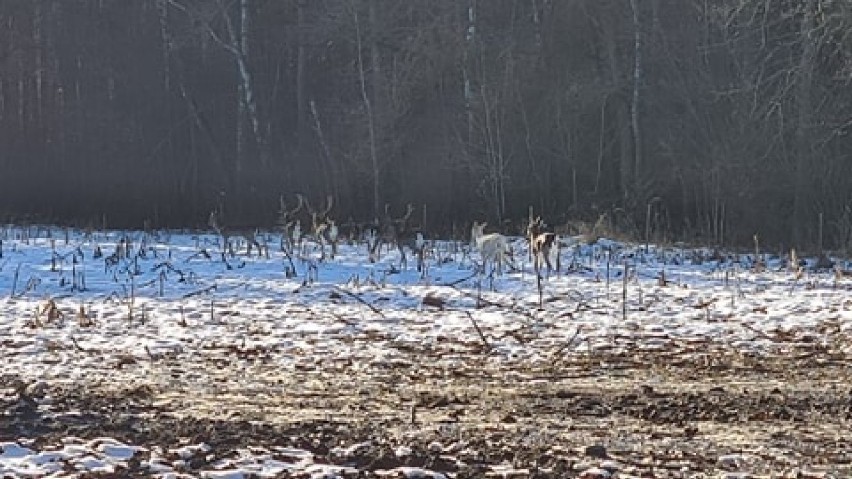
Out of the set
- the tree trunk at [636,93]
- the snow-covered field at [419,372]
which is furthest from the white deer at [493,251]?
the tree trunk at [636,93]

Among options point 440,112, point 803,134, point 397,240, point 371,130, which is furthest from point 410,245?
point 440,112

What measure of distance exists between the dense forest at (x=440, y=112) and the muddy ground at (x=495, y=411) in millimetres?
11399

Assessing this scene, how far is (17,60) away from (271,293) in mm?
23026

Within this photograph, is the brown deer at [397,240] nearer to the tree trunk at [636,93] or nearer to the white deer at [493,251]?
the white deer at [493,251]

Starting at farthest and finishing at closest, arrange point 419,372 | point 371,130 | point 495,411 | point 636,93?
point 371,130, point 636,93, point 419,372, point 495,411

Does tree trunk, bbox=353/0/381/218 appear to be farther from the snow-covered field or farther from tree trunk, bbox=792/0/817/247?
the snow-covered field

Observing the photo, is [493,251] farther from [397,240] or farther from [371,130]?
[371,130]

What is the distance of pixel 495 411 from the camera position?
230 inches

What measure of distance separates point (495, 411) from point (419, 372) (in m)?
1.43

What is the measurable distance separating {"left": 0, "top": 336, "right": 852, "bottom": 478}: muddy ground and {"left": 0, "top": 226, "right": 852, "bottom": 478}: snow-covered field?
2 cm

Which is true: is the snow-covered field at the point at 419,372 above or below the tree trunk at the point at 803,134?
below

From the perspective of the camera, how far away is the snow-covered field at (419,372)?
4.93 m

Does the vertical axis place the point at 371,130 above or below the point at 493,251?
above

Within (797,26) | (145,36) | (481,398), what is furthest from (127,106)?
(481,398)
